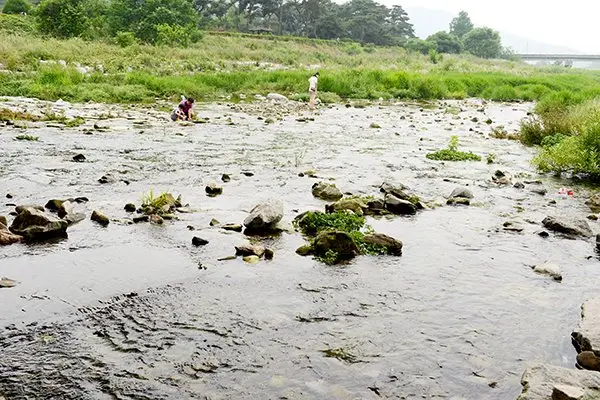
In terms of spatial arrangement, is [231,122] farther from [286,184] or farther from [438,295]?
[438,295]

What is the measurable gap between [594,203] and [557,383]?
7256mm

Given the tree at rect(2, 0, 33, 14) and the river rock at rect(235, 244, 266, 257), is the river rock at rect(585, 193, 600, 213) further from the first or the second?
the tree at rect(2, 0, 33, 14)

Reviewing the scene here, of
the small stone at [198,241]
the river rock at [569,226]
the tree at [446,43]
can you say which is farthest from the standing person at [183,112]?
the tree at [446,43]

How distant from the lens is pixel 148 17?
192 ft

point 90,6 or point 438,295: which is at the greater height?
point 90,6

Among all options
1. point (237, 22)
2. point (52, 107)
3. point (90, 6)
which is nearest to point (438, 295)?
point (52, 107)

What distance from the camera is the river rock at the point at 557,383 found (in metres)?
3.65

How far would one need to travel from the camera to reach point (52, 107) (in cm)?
2066

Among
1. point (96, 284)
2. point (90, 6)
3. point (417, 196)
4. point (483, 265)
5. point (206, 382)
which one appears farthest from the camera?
point (90, 6)

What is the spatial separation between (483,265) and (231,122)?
47.3 ft

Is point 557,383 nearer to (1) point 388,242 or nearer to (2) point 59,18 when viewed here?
(1) point 388,242

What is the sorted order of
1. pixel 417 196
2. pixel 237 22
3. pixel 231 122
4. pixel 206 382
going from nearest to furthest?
pixel 206 382, pixel 417 196, pixel 231 122, pixel 237 22

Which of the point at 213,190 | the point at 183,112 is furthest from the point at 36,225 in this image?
the point at 183,112

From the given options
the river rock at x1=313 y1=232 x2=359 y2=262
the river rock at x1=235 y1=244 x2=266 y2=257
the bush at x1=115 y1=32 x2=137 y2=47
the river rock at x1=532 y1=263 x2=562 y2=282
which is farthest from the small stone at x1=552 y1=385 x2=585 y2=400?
the bush at x1=115 y1=32 x2=137 y2=47
